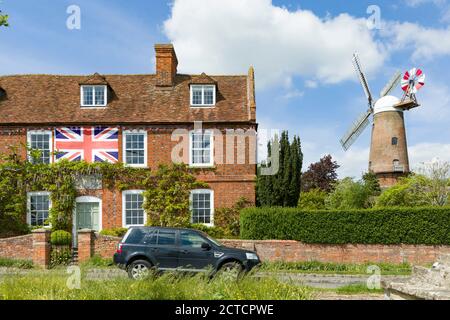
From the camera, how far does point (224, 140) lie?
24656mm

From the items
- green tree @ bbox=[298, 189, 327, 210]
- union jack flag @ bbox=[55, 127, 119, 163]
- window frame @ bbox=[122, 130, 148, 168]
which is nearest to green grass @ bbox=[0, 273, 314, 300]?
window frame @ bbox=[122, 130, 148, 168]

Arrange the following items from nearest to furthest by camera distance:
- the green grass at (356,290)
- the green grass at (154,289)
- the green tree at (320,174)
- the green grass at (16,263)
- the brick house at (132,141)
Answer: the green grass at (154,289) < the green grass at (356,290) < the green grass at (16,263) < the brick house at (132,141) < the green tree at (320,174)

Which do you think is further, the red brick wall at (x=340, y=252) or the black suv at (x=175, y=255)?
the red brick wall at (x=340, y=252)

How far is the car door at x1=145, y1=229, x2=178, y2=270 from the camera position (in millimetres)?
14016

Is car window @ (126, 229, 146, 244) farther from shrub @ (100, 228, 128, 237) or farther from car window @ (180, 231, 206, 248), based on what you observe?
shrub @ (100, 228, 128, 237)

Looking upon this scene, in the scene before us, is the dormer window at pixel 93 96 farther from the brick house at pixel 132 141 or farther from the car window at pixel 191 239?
the car window at pixel 191 239

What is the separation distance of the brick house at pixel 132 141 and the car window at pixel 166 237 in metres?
9.82

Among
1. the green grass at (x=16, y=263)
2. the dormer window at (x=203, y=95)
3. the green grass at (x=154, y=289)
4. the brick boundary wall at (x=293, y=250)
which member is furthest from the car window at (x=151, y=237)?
the dormer window at (x=203, y=95)

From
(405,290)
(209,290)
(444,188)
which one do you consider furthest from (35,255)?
(444,188)

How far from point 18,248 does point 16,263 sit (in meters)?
0.85

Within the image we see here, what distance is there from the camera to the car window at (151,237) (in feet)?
46.6

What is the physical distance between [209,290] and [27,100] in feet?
73.0

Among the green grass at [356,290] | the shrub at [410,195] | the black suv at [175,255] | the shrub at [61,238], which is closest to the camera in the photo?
the green grass at [356,290]

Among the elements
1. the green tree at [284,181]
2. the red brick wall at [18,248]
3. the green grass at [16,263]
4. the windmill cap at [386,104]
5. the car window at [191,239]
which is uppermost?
the windmill cap at [386,104]
